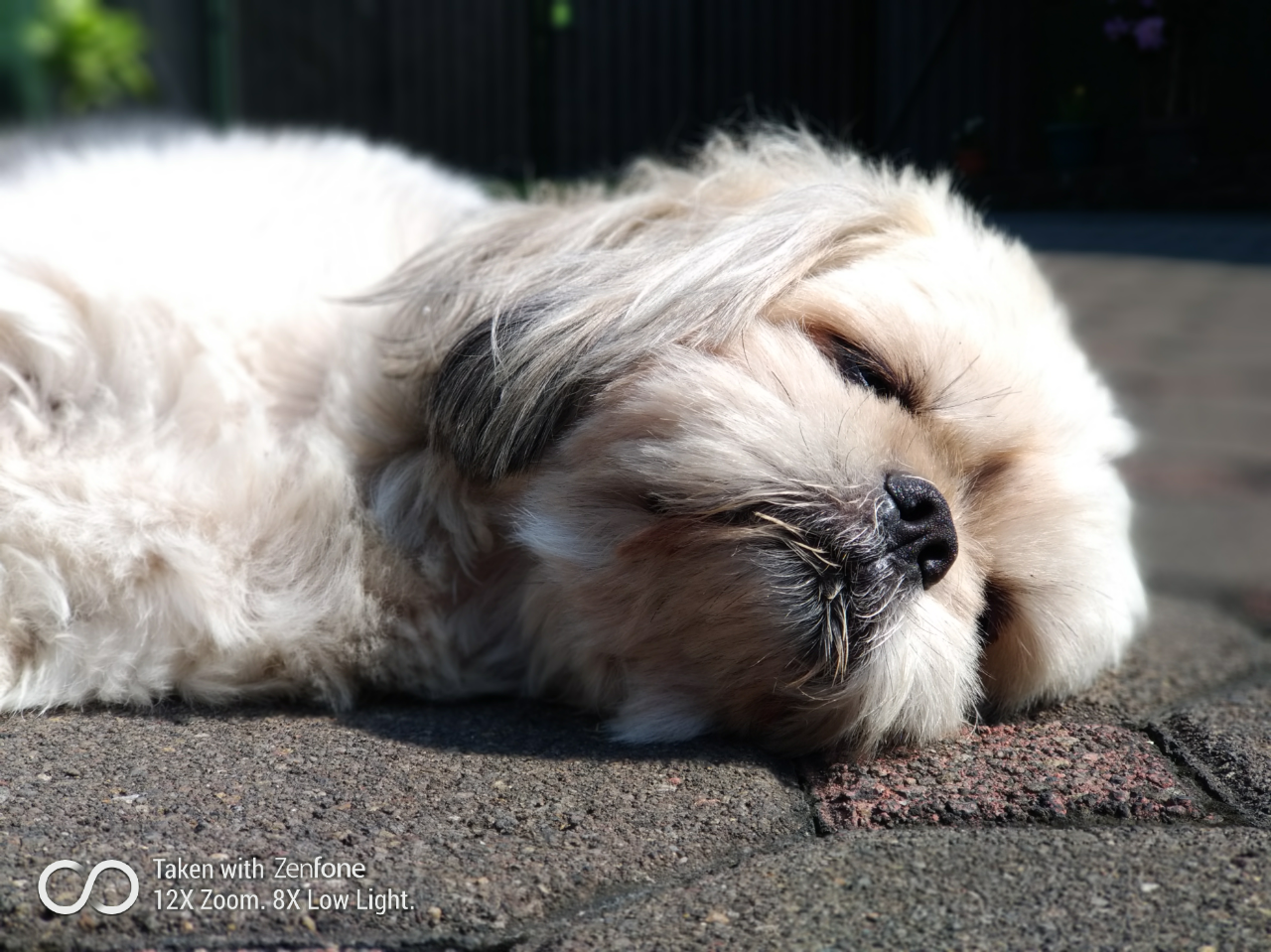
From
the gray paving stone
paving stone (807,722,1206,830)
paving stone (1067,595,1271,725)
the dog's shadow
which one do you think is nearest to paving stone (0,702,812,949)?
the dog's shadow

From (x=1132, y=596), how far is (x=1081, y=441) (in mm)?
356

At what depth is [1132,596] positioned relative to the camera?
246 centimetres

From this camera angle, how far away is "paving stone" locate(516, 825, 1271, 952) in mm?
1396

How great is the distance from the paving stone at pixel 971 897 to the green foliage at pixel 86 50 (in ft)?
36.9

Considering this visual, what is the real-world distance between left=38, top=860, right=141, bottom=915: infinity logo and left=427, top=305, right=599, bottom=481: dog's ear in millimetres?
934

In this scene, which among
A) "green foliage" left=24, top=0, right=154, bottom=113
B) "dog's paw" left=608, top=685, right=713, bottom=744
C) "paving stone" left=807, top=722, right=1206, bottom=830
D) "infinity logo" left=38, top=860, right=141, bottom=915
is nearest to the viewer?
"infinity logo" left=38, top=860, right=141, bottom=915

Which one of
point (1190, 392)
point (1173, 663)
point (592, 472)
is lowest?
point (1173, 663)

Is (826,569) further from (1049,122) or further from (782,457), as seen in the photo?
(1049,122)

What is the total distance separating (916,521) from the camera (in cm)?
199

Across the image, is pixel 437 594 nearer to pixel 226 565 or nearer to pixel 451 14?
pixel 226 565

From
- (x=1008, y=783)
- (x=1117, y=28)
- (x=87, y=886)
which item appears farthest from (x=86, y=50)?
(x=1008, y=783)

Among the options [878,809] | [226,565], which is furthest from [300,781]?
[878,809]

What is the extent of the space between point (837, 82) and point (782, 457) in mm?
1671

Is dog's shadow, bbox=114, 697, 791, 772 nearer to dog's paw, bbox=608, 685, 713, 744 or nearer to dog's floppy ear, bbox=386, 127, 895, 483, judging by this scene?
dog's paw, bbox=608, 685, 713, 744
